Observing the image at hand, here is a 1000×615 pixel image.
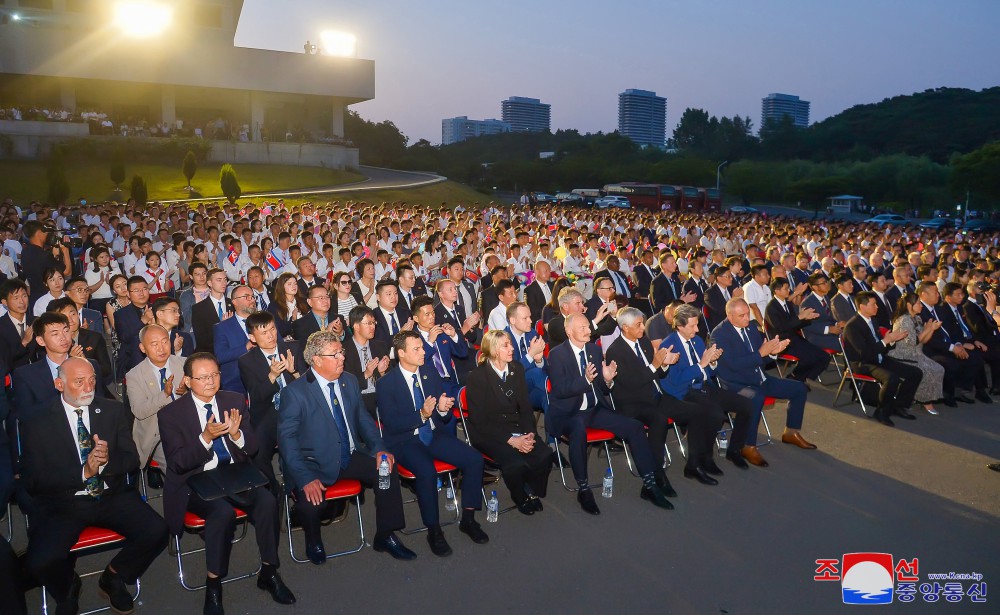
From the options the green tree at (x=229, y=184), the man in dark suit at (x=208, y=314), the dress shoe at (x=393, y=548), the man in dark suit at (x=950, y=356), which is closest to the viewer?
the dress shoe at (x=393, y=548)

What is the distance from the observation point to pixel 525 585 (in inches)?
177

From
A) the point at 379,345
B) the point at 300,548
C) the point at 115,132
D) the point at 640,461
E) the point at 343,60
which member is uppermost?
the point at 343,60

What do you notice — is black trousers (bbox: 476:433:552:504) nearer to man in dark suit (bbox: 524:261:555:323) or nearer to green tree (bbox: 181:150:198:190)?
man in dark suit (bbox: 524:261:555:323)

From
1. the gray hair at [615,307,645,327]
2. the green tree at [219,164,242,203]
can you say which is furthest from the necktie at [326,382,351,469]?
the green tree at [219,164,242,203]

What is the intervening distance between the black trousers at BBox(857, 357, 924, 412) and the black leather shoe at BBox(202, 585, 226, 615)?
6902 millimetres

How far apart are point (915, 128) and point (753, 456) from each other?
90.2m

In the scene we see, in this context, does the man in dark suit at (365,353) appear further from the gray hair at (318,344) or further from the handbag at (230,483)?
the handbag at (230,483)

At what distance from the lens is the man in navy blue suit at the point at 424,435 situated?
5.00m

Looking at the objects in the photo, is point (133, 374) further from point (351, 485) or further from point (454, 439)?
point (454, 439)

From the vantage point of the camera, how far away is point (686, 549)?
496cm

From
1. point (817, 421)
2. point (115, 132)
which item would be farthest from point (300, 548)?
point (115, 132)

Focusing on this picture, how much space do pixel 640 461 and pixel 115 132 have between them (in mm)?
39864

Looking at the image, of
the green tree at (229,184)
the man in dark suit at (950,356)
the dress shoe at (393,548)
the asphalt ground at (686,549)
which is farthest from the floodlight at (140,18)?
the dress shoe at (393,548)

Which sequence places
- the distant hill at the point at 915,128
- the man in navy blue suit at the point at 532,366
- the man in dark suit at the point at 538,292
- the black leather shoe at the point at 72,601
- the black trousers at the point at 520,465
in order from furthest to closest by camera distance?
the distant hill at the point at 915,128, the man in dark suit at the point at 538,292, the man in navy blue suit at the point at 532,366, the black trousers at the point at 520,465, the black leather shoe at the point at 72,601
